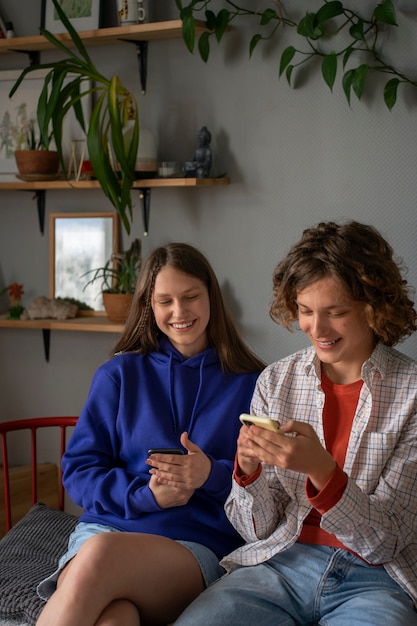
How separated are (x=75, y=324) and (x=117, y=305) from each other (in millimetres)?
182

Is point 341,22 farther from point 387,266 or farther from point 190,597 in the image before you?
point 190,597

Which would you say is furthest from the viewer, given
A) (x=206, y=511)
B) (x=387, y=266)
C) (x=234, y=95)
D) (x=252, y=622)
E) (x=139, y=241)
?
(x=139, y=241)

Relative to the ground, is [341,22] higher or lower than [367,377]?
higher

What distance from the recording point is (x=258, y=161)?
3.09m

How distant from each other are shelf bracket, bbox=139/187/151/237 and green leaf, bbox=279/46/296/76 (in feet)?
2.25

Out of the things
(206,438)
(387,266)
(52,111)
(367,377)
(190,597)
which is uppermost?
(52,111)

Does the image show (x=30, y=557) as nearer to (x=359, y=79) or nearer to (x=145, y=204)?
(x=145, y=204)

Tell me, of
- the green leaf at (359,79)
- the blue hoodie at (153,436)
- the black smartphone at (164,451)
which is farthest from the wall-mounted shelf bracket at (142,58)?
the black smartphone at (164,451)

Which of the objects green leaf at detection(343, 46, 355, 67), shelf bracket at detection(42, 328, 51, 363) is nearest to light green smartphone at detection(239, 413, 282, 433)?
green leaf at detection(343, 46, 355, 67)

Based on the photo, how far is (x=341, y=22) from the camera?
9.40ft

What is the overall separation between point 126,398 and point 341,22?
1.48m

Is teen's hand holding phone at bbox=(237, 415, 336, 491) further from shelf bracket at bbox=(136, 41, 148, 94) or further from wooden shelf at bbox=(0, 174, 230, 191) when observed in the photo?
shelf bracket at bbox=(136, 41, 148, 94)

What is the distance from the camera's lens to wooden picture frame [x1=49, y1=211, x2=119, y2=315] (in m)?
3.39

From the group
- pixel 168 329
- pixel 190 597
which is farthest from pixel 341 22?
pixel 190 597
